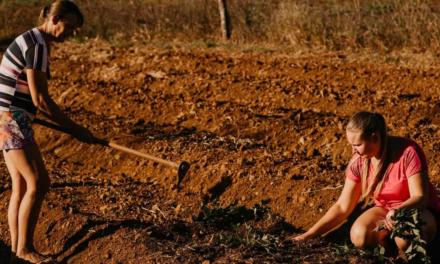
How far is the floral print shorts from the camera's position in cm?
496

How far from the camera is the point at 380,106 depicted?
832 centimetres

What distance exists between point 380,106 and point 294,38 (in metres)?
4.27

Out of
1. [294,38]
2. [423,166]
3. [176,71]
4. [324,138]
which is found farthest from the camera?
[294,38]

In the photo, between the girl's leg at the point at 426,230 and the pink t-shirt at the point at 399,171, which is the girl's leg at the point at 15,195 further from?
the girl's leg at the point at 426,230

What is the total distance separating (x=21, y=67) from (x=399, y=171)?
7.35ft

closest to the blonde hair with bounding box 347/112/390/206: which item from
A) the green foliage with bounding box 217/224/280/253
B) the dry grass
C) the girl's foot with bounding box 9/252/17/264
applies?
the green foliage with bounding box 217/224/280/253

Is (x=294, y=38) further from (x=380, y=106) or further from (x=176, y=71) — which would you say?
(x=380, y=106)

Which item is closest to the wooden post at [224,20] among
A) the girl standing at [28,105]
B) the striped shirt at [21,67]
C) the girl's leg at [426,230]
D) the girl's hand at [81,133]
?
the girl's hand at [81,133]

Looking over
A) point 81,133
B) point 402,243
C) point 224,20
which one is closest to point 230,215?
point 81,133

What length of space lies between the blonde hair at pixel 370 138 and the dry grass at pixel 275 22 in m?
6.79

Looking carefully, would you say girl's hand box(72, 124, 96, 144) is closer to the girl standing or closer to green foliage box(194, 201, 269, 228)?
the girl standing

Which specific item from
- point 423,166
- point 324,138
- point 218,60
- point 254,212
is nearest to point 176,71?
point 218,60

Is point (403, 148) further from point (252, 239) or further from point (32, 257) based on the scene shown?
point (32, 257)

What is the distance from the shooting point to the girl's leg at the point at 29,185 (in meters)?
4.98
